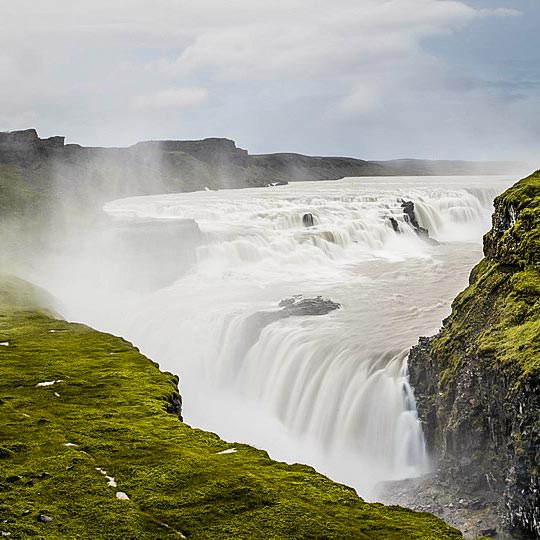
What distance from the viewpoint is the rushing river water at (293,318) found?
28306 millimetres

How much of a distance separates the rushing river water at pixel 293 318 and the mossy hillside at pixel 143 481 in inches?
389

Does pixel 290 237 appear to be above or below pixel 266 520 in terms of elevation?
above

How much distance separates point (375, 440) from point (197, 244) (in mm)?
40095

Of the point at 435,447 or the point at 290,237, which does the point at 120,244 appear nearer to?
the point at 290,237

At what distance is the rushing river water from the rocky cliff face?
2.31 m

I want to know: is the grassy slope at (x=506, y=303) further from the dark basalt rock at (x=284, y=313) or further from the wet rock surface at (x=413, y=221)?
the wet rock surface at (x=413, y=221)

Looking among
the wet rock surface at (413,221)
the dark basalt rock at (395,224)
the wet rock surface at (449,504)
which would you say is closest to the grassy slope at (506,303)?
the wet rock surface at (449,504)

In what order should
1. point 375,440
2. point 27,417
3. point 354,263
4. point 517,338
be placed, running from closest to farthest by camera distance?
1. point 27,417
2. point 517,338
3. point 375,440
4. point 354,263

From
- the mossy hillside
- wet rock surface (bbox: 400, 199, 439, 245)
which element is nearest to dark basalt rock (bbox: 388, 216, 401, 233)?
wet rock surface (bbox: 400, 199, 439, 245)

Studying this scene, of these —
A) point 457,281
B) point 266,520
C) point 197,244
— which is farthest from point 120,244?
point 266,520

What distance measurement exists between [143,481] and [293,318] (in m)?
26.0

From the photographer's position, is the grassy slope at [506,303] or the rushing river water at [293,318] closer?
the grassy slope at [506,303]

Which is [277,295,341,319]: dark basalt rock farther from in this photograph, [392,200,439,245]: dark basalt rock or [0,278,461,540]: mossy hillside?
[392,200,439,245]: dark basalt rock

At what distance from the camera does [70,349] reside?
25.8 metres
